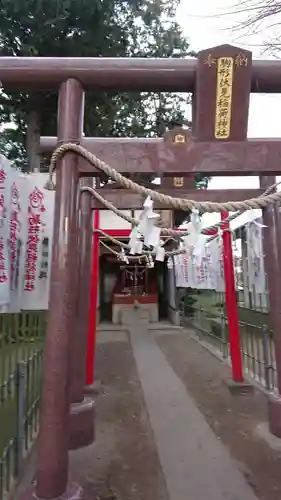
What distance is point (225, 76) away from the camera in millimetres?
2764

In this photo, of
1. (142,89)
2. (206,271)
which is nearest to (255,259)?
(206,271)

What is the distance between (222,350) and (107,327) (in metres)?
6.38

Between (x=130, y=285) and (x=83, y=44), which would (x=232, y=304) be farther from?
(x=130, y=285)

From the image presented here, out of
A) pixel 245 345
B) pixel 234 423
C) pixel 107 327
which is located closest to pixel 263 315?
pixel 245 345

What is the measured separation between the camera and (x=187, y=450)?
13.4 feet

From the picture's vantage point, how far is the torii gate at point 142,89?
2.71 meters

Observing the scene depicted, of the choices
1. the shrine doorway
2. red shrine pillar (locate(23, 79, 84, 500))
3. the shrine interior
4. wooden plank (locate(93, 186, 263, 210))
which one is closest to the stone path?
red shrine pillar (locate(23, 79, 84, 500))

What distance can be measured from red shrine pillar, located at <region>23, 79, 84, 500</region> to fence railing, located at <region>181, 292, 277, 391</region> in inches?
162

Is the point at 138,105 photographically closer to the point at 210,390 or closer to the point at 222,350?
the point at 222,350

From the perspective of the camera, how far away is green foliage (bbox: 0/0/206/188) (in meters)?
8.97

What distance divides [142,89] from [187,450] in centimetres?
335

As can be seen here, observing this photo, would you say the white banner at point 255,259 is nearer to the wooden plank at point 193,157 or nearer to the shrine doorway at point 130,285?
the wooden plank at point 193,157

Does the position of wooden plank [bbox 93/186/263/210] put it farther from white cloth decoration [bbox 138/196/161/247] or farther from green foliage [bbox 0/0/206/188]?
green foliage [bbox 0/0/206/188]

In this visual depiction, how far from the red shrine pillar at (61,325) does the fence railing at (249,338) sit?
13.5ft
